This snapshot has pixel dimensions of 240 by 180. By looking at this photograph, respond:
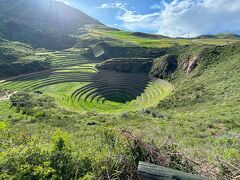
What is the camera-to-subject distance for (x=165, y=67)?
6006cm

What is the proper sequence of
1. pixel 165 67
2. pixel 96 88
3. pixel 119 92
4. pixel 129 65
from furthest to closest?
pixel 129 65, pixel 165 67, pixel 96 88, pixel 119 92

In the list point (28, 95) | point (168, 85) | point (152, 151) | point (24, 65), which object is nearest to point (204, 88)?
point (168, 85)

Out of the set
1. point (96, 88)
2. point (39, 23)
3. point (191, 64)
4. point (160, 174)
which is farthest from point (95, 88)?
point (39, 23)

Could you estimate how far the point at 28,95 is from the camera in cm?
4634

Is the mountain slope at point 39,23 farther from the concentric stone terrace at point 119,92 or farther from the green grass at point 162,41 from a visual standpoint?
the concentric stone terrace at point 119,92

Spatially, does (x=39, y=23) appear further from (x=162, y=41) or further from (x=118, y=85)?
(x=118, y=85)

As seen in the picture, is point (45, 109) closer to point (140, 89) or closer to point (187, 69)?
point (140, 89)

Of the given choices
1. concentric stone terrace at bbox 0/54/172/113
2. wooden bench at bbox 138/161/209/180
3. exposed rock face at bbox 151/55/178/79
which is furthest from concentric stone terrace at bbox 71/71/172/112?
wooden bench at bbox 138/161/209/180

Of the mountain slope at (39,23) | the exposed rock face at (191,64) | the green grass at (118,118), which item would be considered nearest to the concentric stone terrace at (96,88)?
the green grass at (118,118)

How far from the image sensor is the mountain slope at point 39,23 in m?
110

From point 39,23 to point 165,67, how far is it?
97.3 metres

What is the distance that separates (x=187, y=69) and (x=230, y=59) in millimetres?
9209

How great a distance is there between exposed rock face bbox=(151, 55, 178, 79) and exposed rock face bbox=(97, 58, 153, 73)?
99.0 inches

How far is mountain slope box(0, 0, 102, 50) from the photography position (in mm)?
110250
